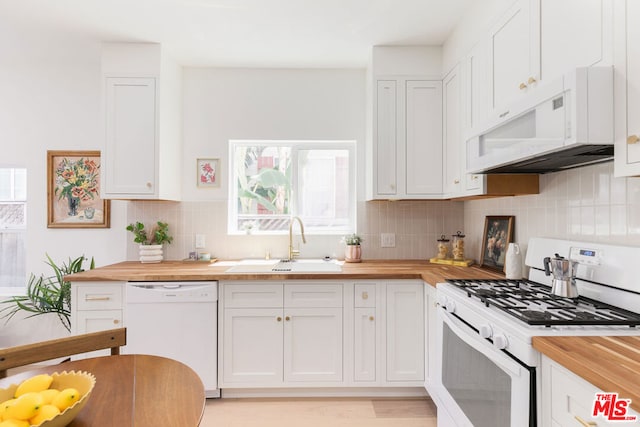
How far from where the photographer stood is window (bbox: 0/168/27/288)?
298cm

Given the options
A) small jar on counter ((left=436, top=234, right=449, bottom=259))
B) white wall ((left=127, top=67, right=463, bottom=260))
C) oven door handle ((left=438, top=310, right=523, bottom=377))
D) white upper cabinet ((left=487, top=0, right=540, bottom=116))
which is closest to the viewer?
oven door handle ((left=438, top=310, right=523, bottom=377))

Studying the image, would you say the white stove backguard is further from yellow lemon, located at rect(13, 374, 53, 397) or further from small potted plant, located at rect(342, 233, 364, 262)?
yellow lemon, located at rect(13, 374, 53, 397)

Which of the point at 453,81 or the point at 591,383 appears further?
the point at 453,81

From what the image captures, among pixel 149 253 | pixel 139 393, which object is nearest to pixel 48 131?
pixel 149 253

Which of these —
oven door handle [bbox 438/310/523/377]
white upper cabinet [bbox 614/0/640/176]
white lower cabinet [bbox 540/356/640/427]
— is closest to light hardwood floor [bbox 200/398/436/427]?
oven door handle [bbox 438/310/523/377]

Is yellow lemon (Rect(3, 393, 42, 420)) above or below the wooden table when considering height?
above

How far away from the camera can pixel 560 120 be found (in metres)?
1.17

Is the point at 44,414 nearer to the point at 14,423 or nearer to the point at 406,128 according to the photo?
the point at 14,423

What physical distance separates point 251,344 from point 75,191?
6.88 feet

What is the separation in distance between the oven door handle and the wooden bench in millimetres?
1465

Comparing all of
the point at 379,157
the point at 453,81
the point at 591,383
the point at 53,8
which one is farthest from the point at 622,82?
the point at 53,8

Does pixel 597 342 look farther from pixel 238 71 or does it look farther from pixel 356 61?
pixel 238 71

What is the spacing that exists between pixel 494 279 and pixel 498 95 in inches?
39.9

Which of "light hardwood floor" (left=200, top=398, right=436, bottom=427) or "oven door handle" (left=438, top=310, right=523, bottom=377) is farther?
"light hardwood floor" (left=200, top=398, right=436, bottom=427)
